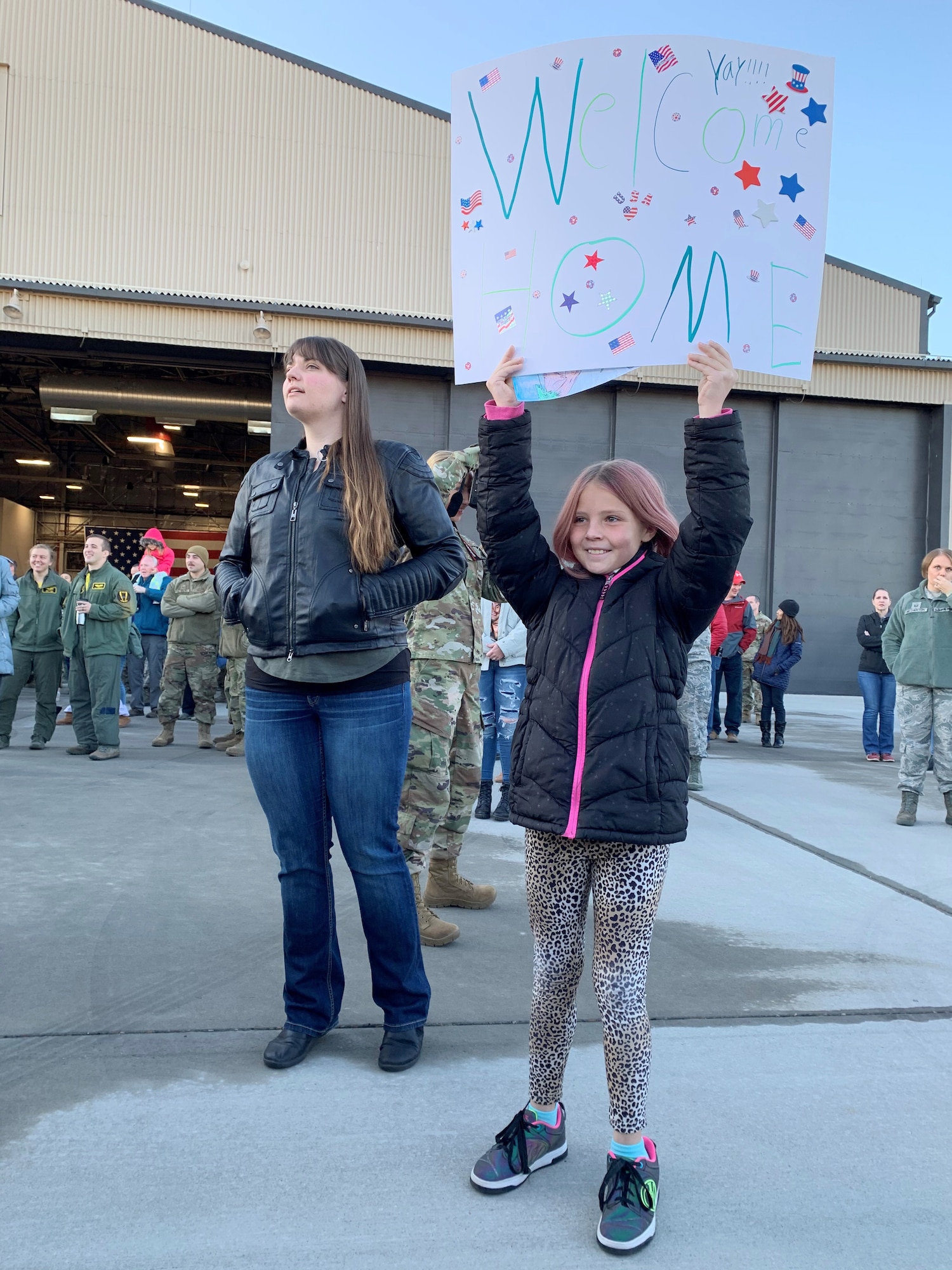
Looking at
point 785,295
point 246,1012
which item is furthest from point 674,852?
point 785,295

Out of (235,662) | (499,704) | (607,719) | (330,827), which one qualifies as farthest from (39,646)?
(607,719)

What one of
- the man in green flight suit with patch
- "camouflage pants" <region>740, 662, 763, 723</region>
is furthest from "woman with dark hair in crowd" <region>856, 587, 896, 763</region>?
the man in green flight suit with patch

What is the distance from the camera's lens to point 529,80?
2547 millimetres

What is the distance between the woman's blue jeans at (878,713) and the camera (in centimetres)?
1097

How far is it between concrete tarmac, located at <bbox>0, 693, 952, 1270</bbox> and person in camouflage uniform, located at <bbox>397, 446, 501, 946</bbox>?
426mm

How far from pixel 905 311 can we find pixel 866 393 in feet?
6.87

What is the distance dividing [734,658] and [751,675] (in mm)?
1058

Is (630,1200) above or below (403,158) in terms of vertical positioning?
below

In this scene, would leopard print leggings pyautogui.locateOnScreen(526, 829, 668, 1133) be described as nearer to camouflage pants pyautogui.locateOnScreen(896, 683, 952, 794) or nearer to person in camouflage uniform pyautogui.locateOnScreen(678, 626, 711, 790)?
person in camouflage uniform pyautogui.locateOnScreen(678, 626, 711, 790)

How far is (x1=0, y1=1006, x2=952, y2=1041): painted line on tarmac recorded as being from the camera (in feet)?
10.1

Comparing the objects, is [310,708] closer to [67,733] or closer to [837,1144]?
[837,1144]

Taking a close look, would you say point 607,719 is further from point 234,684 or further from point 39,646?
point 39,646

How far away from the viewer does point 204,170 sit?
58.3ft

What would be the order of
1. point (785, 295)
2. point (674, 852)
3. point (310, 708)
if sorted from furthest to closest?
point (674, 852) < point (310, 708) < point (785, 295)
